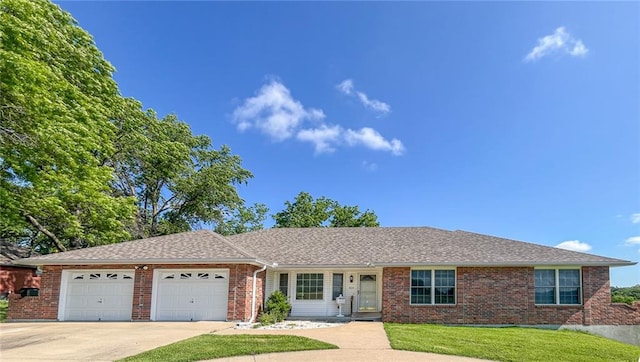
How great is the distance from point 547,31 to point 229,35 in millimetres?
11691

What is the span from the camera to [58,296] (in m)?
16.3

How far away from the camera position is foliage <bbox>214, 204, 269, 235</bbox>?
3453 centimetres

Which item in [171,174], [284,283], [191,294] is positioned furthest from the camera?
[171,174]

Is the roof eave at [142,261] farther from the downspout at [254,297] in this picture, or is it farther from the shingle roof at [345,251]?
the downspout at [254,297]

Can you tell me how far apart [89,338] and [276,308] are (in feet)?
22.2

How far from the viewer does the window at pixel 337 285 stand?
1784 cm

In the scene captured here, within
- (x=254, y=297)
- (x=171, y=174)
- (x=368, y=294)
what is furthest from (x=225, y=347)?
(x=171, y=174)

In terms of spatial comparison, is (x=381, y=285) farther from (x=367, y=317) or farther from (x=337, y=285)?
(x=337, y=285)

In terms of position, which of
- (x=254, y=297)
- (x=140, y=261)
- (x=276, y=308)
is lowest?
(x=276, y=308)

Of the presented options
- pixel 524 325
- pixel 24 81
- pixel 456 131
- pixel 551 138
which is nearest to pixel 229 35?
pixel 24 81

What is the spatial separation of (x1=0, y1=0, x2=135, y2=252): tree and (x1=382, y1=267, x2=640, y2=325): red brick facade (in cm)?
1430

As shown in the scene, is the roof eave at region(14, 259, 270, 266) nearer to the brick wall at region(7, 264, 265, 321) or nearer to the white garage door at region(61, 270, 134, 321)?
the brick wall at region(7, 264, 265, 321)

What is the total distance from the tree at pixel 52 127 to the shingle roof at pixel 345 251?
3.64 metres

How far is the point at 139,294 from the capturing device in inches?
632
